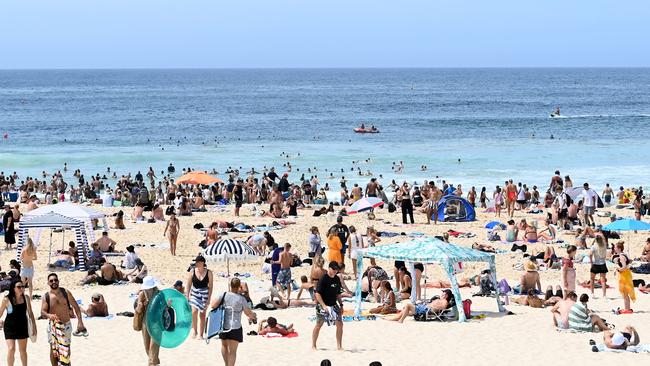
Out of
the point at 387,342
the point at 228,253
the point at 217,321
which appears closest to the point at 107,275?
the point at 228,253

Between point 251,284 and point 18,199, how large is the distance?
17924 millimetres

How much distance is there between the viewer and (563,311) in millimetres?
13039

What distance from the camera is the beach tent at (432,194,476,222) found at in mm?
25641

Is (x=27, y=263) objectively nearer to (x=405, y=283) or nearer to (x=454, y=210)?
(x=405, y=283)

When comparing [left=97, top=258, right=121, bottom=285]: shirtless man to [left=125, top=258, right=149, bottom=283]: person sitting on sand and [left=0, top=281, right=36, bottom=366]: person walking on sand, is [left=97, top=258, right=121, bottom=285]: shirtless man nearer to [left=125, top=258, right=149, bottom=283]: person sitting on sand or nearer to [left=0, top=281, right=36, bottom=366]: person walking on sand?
[left=125, top=258, right=149, bottom=283]: person sitting on sand

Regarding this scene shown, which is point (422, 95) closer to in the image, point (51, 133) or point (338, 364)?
point (51, 133)

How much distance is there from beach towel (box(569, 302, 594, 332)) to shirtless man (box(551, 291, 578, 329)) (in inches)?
2.9

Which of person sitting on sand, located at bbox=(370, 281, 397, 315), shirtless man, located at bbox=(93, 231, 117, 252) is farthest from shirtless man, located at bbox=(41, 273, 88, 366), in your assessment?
shirtless man, located at bbox=(93, 231, 117, 252)

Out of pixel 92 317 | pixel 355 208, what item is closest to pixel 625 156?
pixel 355 208

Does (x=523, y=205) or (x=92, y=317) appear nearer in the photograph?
(x=92, y=317)

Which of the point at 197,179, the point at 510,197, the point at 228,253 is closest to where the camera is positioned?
the point at 228,253

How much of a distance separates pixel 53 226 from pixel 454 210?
11358 mm

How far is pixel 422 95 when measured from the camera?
124m

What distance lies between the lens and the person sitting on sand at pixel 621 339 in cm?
1180
